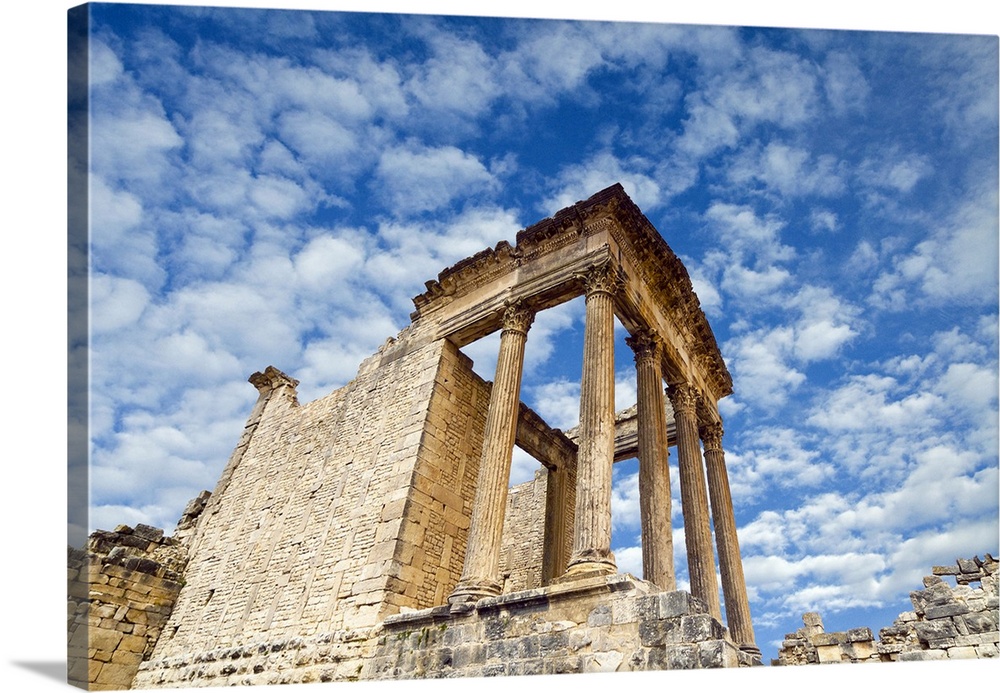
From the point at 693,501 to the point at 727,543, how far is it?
6.27 feet

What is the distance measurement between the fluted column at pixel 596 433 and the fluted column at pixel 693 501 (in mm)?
3467

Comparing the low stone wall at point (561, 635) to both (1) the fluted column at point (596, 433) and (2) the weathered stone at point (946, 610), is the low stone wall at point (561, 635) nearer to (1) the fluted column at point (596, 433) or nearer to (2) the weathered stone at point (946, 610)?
(1) the fluted column at point (596, 433)

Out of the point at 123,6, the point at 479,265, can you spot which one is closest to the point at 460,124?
the point at 479,265

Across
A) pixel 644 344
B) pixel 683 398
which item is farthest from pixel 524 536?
pixel 644 344

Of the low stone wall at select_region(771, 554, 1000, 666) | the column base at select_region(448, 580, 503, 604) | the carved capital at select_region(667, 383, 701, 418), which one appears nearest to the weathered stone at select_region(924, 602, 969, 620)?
the low stone wall at select_region(771, 554, 1000, 666)

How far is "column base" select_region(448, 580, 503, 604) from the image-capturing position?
27.2 feet

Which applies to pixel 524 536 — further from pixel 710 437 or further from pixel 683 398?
pixel 683 398

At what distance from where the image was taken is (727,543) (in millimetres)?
13312

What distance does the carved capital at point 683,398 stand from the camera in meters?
13.2

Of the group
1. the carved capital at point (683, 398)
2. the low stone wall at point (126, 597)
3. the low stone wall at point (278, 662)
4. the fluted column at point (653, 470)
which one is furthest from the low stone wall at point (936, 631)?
the low stone wall at point (126, 597)

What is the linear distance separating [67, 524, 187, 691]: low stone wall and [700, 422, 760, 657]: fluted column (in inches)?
480

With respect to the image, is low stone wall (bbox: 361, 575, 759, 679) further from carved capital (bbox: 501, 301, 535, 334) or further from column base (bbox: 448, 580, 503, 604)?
carved capital (bbox: 501, 301, 535, 334)

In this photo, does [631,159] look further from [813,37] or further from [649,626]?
[649,626]

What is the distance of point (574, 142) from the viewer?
9.73m
